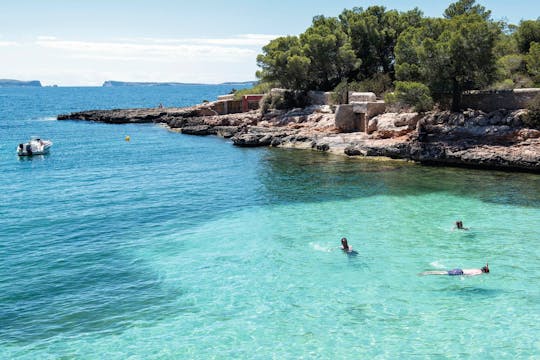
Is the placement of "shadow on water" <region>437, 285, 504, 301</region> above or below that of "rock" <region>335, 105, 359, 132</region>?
below

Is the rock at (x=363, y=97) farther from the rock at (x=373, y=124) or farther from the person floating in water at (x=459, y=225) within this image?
the person floating in water at (x=459, y=225)

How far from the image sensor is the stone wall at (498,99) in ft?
126

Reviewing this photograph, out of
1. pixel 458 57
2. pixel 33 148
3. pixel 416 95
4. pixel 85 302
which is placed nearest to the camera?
pixel 85 302

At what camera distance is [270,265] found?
19812 mm

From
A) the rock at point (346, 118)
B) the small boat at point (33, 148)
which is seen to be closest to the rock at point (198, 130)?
the small boat at point (33, 148)

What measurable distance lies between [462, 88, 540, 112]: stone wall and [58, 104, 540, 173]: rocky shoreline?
40.1 inches

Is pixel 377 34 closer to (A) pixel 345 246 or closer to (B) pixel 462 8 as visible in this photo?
(B) pixel 462 8

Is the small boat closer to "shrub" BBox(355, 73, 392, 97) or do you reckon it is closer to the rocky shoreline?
the rocky shoreline

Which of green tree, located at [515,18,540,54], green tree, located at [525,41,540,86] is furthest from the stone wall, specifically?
green tree, located at [515,18,540,54]

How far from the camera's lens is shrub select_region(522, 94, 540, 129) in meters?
36.6

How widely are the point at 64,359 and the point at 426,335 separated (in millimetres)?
9872

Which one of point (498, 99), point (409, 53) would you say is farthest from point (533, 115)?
point (409, 53)

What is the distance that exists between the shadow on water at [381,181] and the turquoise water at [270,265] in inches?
7.0

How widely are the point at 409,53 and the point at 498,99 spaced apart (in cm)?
887
